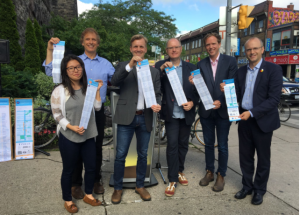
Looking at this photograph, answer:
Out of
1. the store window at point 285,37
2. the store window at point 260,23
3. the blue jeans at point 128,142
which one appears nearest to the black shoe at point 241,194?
the blue jeans at point 128,142

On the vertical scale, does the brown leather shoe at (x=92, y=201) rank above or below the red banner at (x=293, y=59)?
below

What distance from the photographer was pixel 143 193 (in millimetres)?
3035

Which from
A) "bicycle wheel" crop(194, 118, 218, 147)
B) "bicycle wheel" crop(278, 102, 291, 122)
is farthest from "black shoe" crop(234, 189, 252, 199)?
"bicycle wheel" crop(278, 102, 291, 122)

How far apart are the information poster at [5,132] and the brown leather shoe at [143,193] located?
8.43 feet

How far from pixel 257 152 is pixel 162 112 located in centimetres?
134

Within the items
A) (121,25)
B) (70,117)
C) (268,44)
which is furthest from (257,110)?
(268,44)

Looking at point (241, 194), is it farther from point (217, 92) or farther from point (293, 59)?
point (293, 59)

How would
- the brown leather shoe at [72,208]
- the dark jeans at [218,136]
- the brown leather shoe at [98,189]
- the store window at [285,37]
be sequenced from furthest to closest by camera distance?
the store window at [285,37], the dark jeans at [218,136], the brown leather shoe at [98,189], the brown leather shoe at [72,208]

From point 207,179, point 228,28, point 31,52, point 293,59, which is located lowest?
point 207,179

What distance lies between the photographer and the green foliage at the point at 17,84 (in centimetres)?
534

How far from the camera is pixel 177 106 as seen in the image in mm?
3189

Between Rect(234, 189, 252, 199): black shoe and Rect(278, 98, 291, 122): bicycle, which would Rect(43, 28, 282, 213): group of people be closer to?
Rect(234, 189, 252, 199): black shoe

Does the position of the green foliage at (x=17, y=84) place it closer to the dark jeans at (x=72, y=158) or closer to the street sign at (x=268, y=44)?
the dark jeans at (x=72, y=158)

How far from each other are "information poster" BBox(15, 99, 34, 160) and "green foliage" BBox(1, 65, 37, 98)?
51.5 inches
